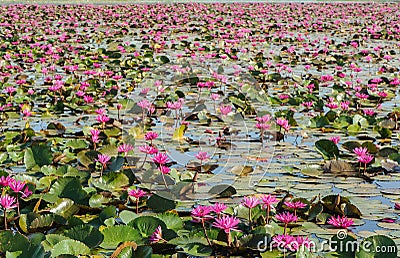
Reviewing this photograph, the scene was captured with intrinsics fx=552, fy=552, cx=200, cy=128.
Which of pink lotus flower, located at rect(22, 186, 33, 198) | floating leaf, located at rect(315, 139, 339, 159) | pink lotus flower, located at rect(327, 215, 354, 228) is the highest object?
pink lotus flower, located at rect(22, 186, 33, 198)

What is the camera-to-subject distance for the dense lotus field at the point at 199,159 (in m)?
2.46

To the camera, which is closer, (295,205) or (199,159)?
(295,205)

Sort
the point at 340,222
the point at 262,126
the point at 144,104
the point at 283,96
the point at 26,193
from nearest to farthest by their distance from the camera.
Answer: the point at 340,222 → the point at 26,193 → the point at 262,126 → the point at 144,104 → the point at 283,96

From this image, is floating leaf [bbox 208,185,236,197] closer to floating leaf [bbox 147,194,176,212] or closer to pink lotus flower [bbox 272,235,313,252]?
floating leaf [bbox 147,194,176,212]

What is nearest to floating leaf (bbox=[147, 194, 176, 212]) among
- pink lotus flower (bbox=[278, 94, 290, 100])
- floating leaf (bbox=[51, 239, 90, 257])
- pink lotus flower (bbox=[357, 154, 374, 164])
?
floating leaf (bbox=[51, 239, 90, 257])

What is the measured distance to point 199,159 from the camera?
3705mm

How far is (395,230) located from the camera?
2.70 meters

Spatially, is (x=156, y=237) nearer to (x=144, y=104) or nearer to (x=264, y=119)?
(x=264, y=119)

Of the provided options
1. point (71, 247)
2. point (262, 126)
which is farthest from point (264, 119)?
point (71, 247)

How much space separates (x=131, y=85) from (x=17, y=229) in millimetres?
4209

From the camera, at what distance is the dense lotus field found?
246cm

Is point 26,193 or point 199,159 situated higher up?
point 26,193

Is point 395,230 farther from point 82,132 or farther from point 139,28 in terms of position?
point 139,28

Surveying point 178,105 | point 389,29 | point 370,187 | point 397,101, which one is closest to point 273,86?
point 397,101
